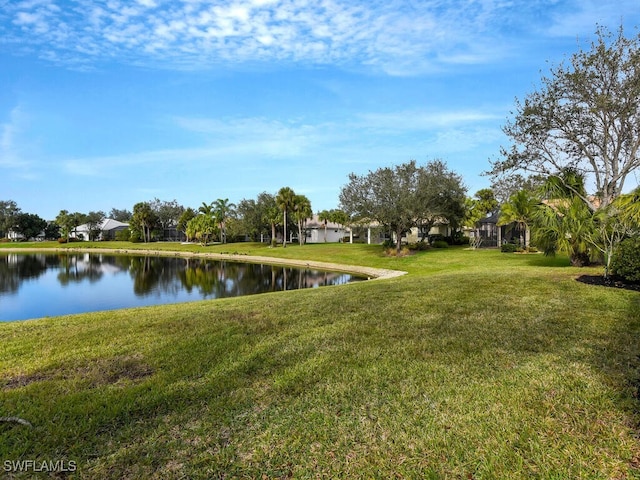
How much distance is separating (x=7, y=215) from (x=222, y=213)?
56583mm

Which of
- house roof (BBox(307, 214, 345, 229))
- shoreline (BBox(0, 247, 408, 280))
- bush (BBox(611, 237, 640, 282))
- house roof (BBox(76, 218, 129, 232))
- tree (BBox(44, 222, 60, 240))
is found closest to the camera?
bush (BBox(611, 237, 640, 282))

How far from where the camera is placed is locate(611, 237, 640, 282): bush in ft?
30.2

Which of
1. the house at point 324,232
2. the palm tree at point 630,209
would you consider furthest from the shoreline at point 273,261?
the house at point 324,232

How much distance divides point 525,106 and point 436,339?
43.8ft

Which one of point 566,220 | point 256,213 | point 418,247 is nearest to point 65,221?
point 256,213

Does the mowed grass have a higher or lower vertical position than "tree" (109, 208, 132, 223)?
lower

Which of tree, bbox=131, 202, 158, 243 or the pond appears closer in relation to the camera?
the pond

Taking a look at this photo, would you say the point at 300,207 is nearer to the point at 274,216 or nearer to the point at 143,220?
the point at 274,216

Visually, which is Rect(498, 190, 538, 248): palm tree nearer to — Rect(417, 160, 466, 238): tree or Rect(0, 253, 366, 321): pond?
Rect(417, 160, 466, 238): tree

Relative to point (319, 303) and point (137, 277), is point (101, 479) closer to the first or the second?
point (319, 303)

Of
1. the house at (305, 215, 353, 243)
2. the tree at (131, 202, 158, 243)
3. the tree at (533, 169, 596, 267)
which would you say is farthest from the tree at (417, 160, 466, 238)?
the tree at (131, 202, 158, 243)

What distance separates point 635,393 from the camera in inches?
139

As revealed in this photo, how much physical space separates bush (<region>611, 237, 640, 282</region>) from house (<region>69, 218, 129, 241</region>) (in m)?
93.5

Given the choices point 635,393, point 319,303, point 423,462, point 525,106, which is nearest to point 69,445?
point 423,462
